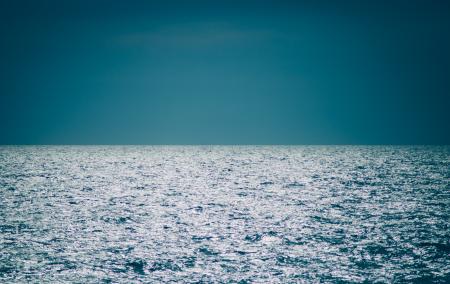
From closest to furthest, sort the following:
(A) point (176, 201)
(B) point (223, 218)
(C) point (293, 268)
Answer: (C) point (293, 268) < (B) point (223, 218) < (A) point (176, 201)

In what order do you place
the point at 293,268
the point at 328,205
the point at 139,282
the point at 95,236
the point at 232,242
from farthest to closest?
the point at 328,205, the point at 95,236, the point at 232,242, the point at 293,268, the point at 139,282

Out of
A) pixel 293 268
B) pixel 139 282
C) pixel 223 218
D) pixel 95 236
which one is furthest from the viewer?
pixel 223 218

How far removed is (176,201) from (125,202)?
13.7 feet

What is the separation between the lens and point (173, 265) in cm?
1895

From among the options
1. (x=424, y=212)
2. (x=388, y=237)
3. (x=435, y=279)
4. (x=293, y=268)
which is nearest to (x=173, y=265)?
(x=293, y=268)

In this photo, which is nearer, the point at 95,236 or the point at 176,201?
the point at 95,236

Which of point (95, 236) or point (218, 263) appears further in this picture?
point (95, 236)

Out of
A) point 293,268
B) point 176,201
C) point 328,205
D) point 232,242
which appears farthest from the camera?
point 176,201

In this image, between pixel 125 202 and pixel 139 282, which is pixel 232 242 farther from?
pixel 125 202

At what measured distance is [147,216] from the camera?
31750 mm

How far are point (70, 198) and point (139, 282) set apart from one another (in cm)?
2711

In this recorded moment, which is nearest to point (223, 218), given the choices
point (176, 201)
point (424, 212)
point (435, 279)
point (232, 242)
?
point (232, 242)

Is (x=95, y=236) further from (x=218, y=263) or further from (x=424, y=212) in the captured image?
(x=424, y=212)

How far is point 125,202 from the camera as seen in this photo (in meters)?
39.3
